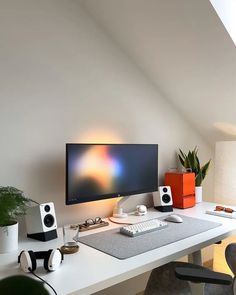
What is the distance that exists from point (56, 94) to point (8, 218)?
2.72 ft

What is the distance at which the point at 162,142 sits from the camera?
260 centimetres

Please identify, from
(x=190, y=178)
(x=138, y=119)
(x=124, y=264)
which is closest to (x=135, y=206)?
(x=190, y=178)

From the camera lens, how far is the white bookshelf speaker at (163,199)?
7.61ft

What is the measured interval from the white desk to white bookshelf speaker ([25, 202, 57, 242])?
39mm

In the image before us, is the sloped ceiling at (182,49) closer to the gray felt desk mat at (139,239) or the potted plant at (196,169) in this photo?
the potted plant at (196,169)

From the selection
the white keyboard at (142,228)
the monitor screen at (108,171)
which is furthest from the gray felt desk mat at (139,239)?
the monitor screen at (108,171)

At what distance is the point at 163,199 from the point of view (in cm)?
235

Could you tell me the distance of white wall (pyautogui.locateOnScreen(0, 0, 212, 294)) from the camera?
5.64ft

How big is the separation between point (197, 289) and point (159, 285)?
46 cm

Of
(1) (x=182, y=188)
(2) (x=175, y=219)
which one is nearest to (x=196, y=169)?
(1) (x=182, y=188)

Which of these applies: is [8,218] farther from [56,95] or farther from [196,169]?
[196,169]

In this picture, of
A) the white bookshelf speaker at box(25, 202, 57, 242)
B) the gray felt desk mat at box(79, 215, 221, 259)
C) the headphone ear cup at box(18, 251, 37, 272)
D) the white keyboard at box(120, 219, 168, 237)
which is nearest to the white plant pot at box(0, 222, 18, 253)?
the white bookshelf speaker at box(25, 202, 57, 242)

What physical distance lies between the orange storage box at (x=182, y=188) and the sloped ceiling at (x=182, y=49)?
0.63 m

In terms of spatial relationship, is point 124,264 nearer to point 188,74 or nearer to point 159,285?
point 159,285
